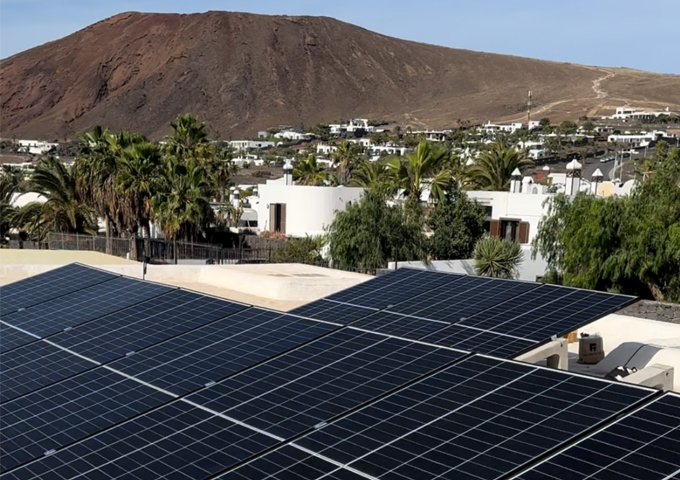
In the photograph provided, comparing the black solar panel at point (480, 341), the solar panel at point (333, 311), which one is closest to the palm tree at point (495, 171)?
the solar panel at point (333, 311)

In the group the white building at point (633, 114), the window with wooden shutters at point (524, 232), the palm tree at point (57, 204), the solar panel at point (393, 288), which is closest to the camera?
the solar panel at point (393, 288)

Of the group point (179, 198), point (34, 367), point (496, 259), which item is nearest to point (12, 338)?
point (34, 367)

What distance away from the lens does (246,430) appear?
8242 mm

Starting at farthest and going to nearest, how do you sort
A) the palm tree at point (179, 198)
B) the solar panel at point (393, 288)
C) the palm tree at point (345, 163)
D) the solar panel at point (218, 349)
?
1. the palm tree at point (345, 163)
2. the palm tree at point (179, 198)
3. the solar panel at point (393, 288)
4. the solar panel at point (218, 349)

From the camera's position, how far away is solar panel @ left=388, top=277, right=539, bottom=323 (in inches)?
Answer: 566

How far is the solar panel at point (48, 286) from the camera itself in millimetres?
15219

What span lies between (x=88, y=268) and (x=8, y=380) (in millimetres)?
6854

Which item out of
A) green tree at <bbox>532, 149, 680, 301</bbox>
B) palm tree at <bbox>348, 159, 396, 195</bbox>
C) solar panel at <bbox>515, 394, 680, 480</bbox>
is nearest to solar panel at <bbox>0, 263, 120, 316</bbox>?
solar panel at <bbox>515, 394, 680, 480</bbox>

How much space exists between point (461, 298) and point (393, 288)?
1.69 metres

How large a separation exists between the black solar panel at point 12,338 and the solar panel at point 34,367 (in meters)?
0.22

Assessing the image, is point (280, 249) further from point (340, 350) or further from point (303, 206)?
point (340, 350)

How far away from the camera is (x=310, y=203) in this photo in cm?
4459

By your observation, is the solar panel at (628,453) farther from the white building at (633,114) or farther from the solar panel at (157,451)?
the white building at (633,114)

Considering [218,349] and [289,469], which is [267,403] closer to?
Result: [289,469]
